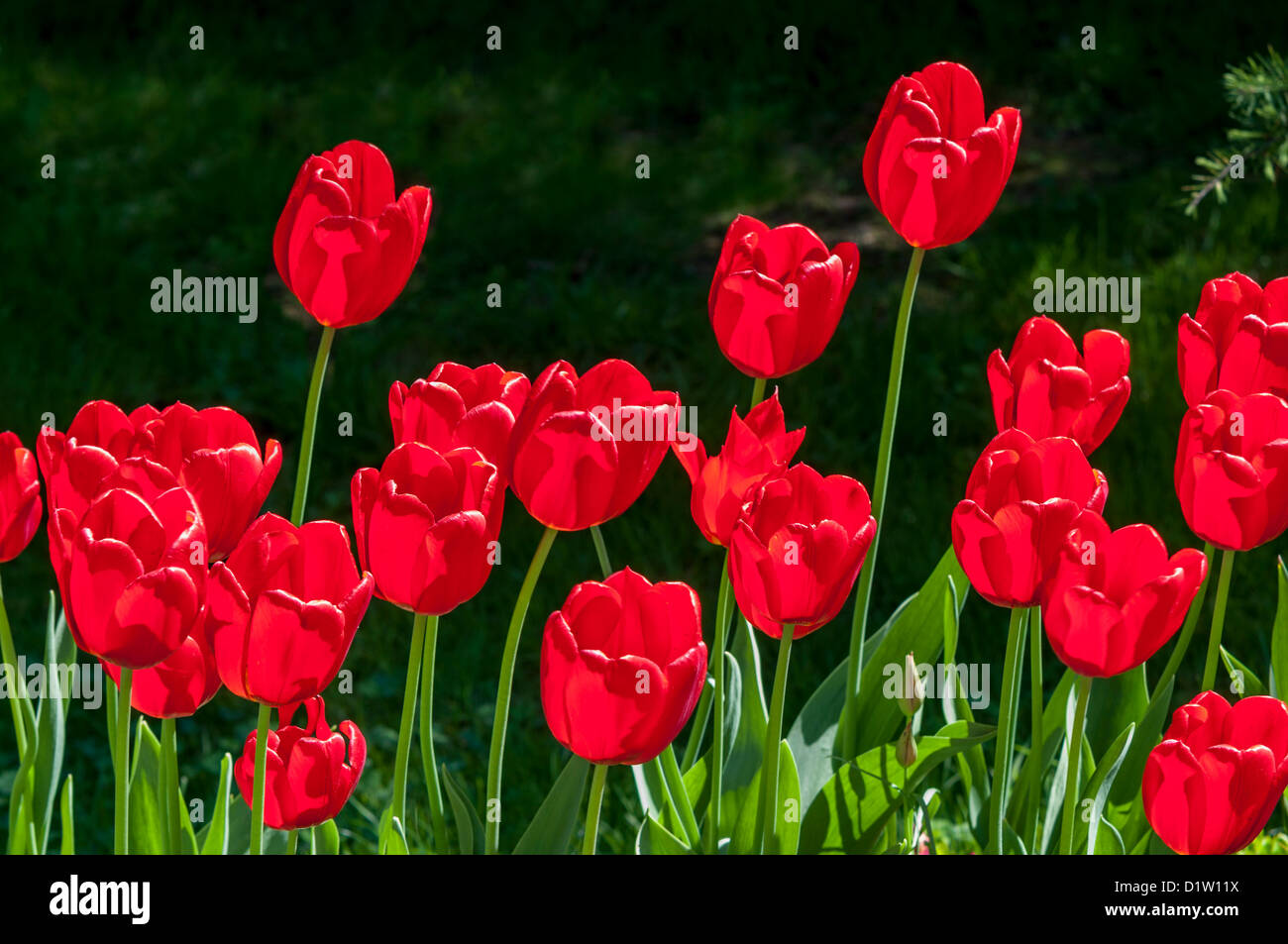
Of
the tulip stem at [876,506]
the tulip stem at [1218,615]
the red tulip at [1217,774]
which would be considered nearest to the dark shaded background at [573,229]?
the tulip stem at [876,506]

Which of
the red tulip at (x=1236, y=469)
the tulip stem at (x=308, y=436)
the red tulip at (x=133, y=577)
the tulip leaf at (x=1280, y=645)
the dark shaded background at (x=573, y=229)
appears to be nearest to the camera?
the red tulip at (x=133, y=577)

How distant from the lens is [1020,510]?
128 centimetres

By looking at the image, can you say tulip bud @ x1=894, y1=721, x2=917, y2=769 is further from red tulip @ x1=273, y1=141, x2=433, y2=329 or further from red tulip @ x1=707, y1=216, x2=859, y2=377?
red tulip @ x1=273, y1=141, x2=433, y2=329

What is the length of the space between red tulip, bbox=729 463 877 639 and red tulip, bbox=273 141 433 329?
45cm

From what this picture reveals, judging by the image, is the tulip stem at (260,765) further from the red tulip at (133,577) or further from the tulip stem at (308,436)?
the tulip stem at (308,436)

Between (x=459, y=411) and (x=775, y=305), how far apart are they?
1.12 ft

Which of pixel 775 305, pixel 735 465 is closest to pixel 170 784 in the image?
pixel 735 465

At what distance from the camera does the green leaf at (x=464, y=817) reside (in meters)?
1.54

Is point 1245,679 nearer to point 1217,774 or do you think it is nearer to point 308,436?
point 1217,774

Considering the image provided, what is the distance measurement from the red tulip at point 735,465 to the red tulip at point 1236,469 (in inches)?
14.3

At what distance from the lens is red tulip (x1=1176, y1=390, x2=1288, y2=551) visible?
134 centimetres

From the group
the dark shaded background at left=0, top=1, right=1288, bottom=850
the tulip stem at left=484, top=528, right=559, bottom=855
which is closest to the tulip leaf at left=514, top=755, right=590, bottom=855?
the tulip stem at left=484, top=528, right=559, bottom=855

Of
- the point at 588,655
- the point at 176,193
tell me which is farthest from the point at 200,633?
the point at 176,193
